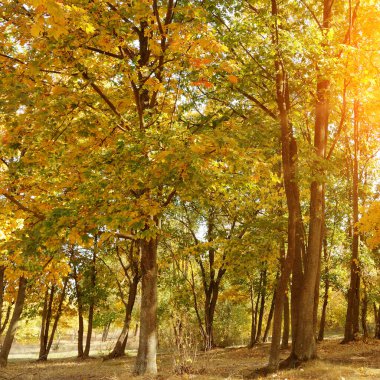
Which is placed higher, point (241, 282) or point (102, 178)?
point (102, 178)

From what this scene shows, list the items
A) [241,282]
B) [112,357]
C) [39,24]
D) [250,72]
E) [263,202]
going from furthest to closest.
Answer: [241,282] → [112,357] → [263,202] → [250,72] → [39,24]

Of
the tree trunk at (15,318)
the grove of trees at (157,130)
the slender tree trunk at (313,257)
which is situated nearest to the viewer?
the grove of trees at (157,130)

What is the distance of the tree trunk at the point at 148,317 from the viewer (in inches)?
388

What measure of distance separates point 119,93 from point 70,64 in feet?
9.04

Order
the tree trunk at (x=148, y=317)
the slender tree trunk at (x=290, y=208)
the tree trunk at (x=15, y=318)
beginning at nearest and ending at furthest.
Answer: the tree trunk at (x=148, y=317) < the slender tree trunk at (x=290, y=208) < the tree trunk at (x=15, y=318)

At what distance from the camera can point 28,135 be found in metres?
9.32

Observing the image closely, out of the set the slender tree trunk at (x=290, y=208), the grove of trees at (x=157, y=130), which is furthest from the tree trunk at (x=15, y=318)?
the slender tree trunk at (x=290, y=208)

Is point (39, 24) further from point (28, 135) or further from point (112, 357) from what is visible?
point (112, 357)

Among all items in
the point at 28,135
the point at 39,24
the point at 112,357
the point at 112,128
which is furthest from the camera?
the point at 112,357

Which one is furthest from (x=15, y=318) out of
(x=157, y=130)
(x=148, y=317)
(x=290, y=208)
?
(x=290, y=208)

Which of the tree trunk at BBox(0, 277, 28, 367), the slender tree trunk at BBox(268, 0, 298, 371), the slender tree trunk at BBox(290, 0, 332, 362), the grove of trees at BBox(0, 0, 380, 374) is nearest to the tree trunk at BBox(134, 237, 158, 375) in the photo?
the grove of trees at BBox(0, 0, 380, 374)

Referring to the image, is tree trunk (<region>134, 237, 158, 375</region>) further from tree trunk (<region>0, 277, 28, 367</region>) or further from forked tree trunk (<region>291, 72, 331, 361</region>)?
tree trunk (<region>0, 277, 28, 367</region>)

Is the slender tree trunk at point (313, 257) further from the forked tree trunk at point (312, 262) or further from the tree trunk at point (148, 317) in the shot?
the tree trunk at point (148, 317)

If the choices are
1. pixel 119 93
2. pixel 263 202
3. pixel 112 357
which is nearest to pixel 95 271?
pixel 112 357
